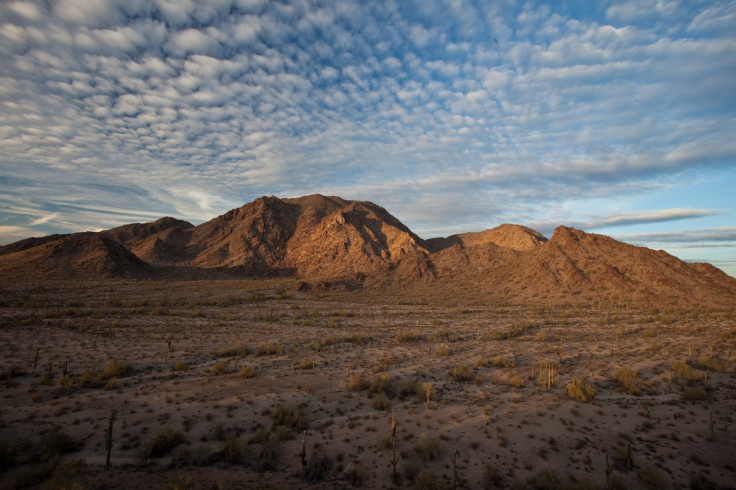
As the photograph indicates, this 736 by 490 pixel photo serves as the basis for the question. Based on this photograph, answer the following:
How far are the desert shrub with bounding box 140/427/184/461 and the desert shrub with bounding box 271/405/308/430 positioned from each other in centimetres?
278

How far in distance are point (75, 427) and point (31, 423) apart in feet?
4.64

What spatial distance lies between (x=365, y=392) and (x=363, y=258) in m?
62.6

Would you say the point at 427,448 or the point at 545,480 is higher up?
the point at 427,448

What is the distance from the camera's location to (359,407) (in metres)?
12.3

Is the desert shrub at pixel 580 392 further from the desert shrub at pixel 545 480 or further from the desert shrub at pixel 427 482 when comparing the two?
the desert shrub at pixel 427 482

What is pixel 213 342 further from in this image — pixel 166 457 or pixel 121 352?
pixel 166 457

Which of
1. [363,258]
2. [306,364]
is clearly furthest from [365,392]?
[363,258]

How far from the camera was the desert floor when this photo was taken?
8414 millimetres

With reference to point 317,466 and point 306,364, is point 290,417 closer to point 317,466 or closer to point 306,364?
point 317,466

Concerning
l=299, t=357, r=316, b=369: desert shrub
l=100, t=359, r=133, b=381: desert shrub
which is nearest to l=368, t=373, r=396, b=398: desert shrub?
l=299, t=357, r=316, b=369: desert shrub

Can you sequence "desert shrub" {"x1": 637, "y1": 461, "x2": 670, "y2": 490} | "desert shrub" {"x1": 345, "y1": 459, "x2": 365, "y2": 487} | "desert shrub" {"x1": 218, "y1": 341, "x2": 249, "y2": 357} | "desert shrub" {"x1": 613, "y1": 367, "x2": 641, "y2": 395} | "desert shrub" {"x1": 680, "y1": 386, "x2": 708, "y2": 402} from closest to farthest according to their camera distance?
1. "desert shrub" {"x1": 637, "y1": 461, "x2": 670, "y2": 490}
2. "desert shrub" {"x1": 345, "y1": 459, "x2": 365, "y2": 487}
3. "desert shrub" {"x1": 680, "y1": 386, "x2": 708, "y2": 402}
4. "desert shrub" {"x1": 613, "y1": 367, "x2": 641, "y2": 395}
5. "desert shrub" {"x1": 218, "y1": 341, "x2": 249, "y2": 357}

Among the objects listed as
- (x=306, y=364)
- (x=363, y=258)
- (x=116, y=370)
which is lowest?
(x=306, y=364)

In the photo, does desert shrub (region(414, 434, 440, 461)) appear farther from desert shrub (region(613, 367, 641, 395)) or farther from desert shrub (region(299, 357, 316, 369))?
desert shrub (region(613, 367, 641, 395))

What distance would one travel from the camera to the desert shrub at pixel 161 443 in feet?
28.6
